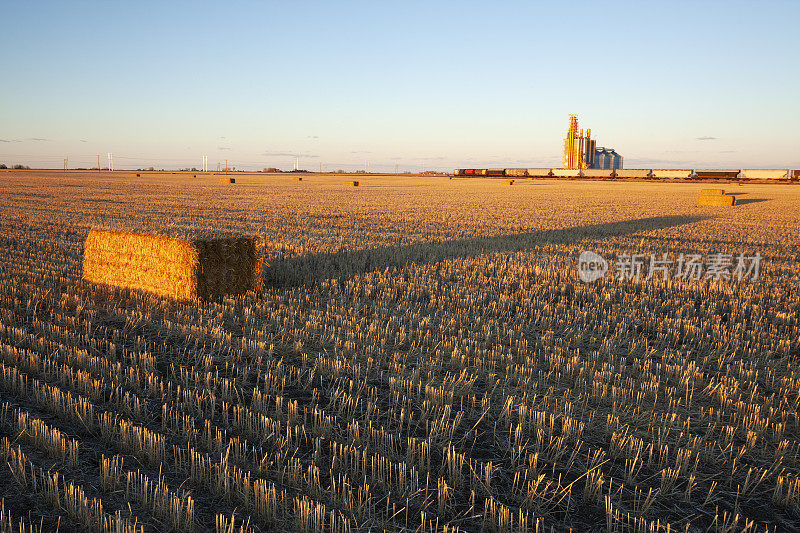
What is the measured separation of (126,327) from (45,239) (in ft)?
31.8

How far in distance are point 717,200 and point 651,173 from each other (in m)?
63.2

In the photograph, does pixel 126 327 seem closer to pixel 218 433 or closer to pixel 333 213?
pixel 218 433

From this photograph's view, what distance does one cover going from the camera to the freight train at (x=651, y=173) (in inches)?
3211

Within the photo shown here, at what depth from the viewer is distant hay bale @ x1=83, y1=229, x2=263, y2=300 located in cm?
862

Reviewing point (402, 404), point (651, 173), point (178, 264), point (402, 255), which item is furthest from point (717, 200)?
point (651, 173)

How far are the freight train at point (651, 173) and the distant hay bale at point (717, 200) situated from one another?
5488 cm

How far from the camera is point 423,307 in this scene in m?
8.87

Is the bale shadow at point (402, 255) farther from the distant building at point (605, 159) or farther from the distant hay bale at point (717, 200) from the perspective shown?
the distant building at point (605, 159)

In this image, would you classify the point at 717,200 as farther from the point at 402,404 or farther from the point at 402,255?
the point at 402,404

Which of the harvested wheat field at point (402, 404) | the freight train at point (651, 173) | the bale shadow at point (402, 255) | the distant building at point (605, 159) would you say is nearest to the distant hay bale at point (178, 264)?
the harvested wheat field at point (402, 404)

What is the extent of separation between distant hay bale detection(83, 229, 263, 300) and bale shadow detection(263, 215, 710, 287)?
1.22 meters

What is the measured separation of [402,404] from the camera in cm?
516

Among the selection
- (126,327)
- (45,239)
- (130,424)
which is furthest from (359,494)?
(45,239)

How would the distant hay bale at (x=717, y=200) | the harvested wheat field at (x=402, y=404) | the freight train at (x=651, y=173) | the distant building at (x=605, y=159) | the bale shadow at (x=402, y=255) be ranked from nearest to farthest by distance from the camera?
the harvested wheat field at (x=402, y=404)
the bale shadow at (x=402, y=255)
the distant hay bale at (x=717, y=200)
the freight train at (x=651, y=173)
the distant building at (x=605, y=159)
